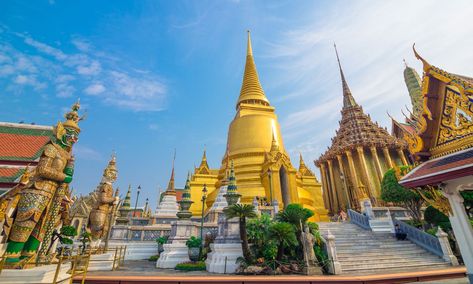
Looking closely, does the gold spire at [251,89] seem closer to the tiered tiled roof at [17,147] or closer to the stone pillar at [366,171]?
the stone pillar at [366,171]

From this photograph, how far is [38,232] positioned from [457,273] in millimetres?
11185

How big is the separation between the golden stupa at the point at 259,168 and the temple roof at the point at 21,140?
35.9 feet

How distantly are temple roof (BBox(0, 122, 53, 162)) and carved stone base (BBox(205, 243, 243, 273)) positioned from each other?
6.96 metres

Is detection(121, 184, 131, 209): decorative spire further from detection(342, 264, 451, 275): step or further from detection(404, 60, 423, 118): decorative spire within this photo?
detection(404, 60, 423, 118): decorative spire

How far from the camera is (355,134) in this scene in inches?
930

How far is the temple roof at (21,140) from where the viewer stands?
790cm

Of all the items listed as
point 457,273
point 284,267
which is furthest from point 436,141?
point 284,267

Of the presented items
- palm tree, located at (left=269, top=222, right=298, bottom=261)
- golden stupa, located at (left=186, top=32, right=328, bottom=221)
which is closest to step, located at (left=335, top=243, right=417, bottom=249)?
palm tree, located at (left=269, top=222, right=298, bottom=261)

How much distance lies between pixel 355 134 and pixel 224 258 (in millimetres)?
20767

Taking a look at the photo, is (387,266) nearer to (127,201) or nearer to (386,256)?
(386,256)

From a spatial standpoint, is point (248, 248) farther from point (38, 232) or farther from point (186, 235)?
point (38, 232)

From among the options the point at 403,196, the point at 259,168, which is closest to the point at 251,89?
the point at 259,168

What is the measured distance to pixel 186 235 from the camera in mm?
10320

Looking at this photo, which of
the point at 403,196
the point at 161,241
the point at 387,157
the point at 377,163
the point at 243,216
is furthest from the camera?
the point at 387,157
